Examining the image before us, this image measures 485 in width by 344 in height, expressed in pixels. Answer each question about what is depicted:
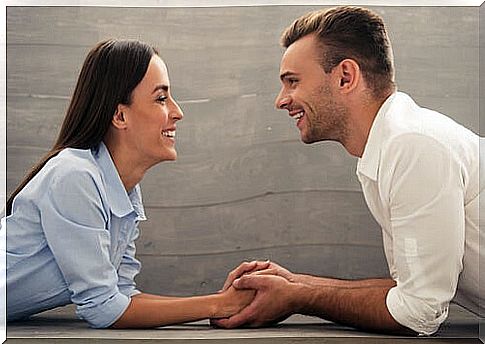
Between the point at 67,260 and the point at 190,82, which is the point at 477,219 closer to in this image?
the point at 190,82

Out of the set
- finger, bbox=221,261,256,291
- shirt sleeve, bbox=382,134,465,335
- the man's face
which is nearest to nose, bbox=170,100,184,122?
the man's face

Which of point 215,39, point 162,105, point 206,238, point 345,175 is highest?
point 215,39

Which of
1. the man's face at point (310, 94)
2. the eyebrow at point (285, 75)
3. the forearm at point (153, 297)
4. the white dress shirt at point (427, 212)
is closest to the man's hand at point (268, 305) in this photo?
the forearm at point (153, 297)

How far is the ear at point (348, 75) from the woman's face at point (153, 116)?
34 centimetres

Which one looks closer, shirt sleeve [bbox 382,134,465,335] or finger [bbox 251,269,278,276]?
shirt sleeve [bbox 382,134,465,335]

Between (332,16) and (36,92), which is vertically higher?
(332,16)

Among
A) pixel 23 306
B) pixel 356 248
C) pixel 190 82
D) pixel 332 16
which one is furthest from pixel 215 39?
pixel 23 306

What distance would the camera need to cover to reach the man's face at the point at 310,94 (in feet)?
6.99

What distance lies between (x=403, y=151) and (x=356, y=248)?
0.25 metres

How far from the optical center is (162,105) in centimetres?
214

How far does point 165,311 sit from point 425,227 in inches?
21.6

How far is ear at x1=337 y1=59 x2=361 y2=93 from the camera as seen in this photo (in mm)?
2121

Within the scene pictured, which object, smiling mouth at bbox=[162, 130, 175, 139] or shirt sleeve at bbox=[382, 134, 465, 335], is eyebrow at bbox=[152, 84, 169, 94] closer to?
smiling mouth at bbox=[162, 130, 175, 139]

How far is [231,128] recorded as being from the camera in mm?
2156
